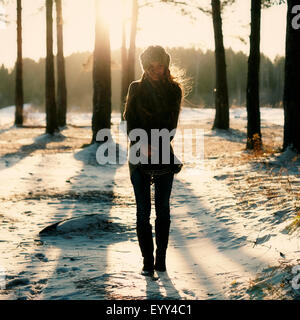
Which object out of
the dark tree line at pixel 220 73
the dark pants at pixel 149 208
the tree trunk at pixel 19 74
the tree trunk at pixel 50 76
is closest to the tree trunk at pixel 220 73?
the dark tree line at pixel 220 73

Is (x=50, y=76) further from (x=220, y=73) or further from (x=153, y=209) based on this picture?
(x=153, y=209)

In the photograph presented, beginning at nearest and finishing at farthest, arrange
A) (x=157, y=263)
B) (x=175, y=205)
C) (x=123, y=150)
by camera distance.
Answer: (x=157, y=263), (x=175, y=205), (x=123, y=150)

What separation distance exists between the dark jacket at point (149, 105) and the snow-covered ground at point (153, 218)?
111 cm

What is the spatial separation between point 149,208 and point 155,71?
3.99 ft

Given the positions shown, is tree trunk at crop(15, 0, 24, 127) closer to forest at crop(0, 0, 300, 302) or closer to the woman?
forest at crop(0, 0, 300, 302)

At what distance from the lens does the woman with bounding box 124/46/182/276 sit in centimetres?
391

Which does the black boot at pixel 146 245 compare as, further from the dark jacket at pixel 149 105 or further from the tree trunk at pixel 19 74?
the tree trunk at pixel 19 74

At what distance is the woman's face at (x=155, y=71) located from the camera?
389 cm

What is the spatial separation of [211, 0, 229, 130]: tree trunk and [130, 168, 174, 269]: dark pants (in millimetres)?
16032

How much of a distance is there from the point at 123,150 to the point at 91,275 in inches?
378

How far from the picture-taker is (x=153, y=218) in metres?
6.41
